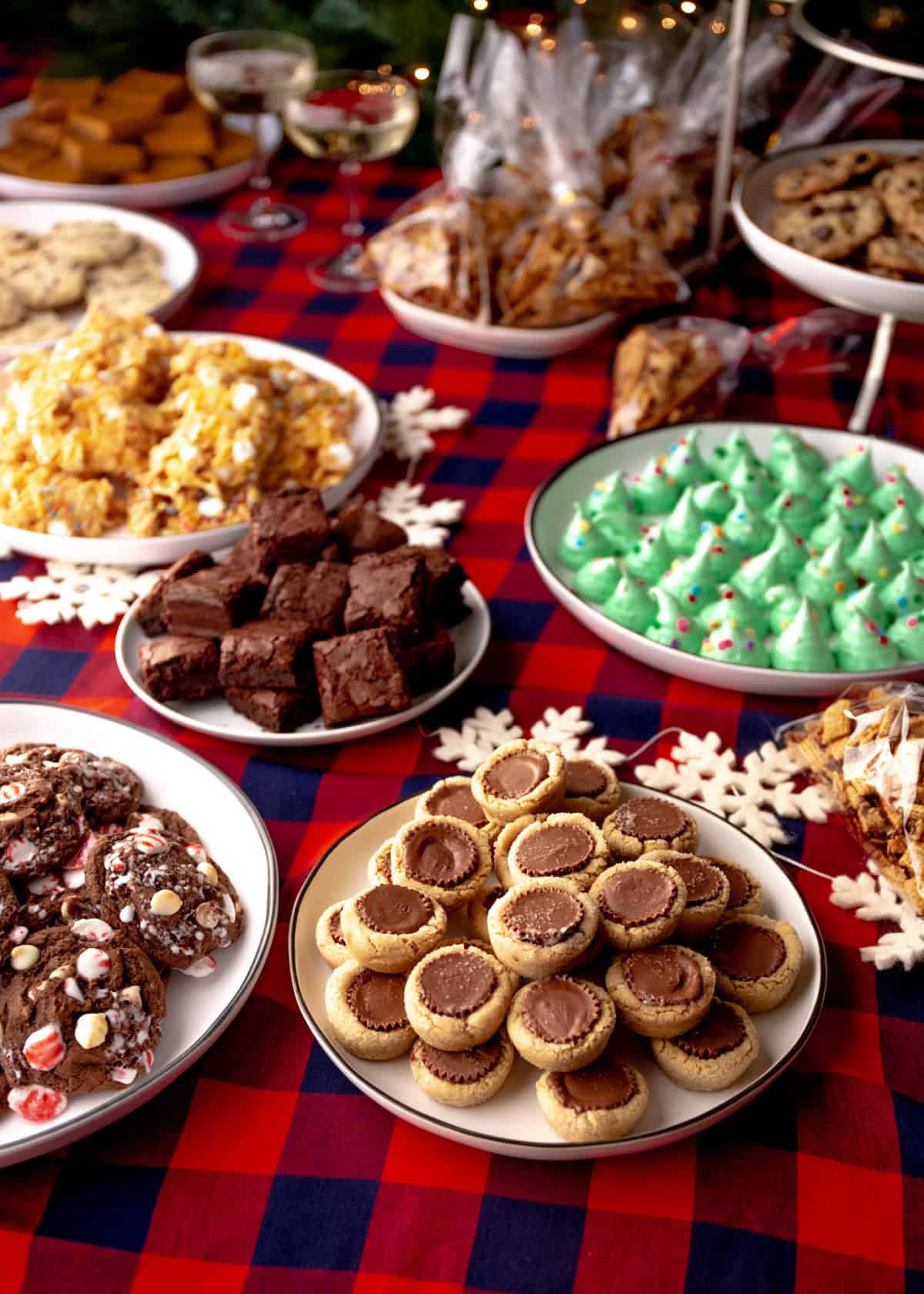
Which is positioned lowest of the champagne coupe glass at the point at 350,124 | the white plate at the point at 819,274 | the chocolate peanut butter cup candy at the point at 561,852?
the chocolate peanut butter cup candy at the point at 561,852

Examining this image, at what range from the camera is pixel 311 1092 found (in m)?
1.17

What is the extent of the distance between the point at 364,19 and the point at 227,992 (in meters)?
2.63

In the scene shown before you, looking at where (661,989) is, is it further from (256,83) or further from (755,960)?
(256,83)

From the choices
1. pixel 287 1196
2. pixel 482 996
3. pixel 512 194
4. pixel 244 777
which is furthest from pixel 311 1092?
pixel 512 194

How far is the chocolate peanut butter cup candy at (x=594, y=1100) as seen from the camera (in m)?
1.04

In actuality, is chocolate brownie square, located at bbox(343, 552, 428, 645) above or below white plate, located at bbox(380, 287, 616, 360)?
above

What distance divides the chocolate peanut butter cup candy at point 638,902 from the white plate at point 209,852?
1.16 ft

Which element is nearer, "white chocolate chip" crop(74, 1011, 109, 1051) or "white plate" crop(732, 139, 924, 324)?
"white chocolate chip" crop(74, 1011, 109, 1051)

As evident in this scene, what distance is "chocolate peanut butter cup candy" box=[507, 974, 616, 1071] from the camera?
105 cm

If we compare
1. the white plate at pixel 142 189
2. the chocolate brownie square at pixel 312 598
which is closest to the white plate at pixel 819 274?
the chocolate brownie square at pixel 312 598

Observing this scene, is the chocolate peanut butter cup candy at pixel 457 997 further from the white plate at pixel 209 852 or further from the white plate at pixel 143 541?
the white plate at pixel 143 541

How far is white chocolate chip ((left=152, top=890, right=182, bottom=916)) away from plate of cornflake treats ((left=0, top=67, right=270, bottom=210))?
2256 millimetres

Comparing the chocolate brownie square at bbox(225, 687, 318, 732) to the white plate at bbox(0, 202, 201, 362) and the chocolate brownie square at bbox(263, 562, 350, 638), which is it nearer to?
the chocolate brownie square at bbox(263, 562, 350, 638)

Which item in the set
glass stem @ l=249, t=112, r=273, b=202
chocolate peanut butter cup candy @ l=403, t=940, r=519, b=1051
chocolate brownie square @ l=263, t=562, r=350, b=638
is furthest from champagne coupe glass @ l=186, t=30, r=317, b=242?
chocolate peanut butter cup candy @ l=403, t=940, r=519, b=1051
